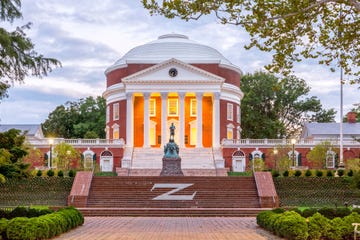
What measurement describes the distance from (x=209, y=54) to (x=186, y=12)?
54492 mm

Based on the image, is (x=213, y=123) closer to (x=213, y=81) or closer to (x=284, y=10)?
(x=213, y=81)

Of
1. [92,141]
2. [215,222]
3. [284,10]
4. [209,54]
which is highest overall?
[209,54]

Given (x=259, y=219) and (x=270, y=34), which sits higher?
(x=270, y=34)

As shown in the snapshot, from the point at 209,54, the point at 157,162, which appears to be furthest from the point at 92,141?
the point at 209,54

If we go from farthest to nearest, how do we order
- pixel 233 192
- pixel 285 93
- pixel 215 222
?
pixel 285 93 → pixel 233 192 → pixel 215 222

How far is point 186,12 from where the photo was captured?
22.2 metres

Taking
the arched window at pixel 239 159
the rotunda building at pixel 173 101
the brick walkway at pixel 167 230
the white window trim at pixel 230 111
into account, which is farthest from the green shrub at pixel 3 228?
the white window trim at pixel 230 111

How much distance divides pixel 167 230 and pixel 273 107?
2750 inches

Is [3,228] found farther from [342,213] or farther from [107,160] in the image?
[107,160]

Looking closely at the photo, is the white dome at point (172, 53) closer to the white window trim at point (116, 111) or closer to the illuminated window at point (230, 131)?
the white window trim at point (116, 111)

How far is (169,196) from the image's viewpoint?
1538 inches

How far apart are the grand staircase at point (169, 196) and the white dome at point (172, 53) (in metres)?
32.0

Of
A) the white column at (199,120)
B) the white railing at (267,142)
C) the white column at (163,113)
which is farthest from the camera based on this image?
the white column at (163,113)

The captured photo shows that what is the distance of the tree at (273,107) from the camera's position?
89.2 m
